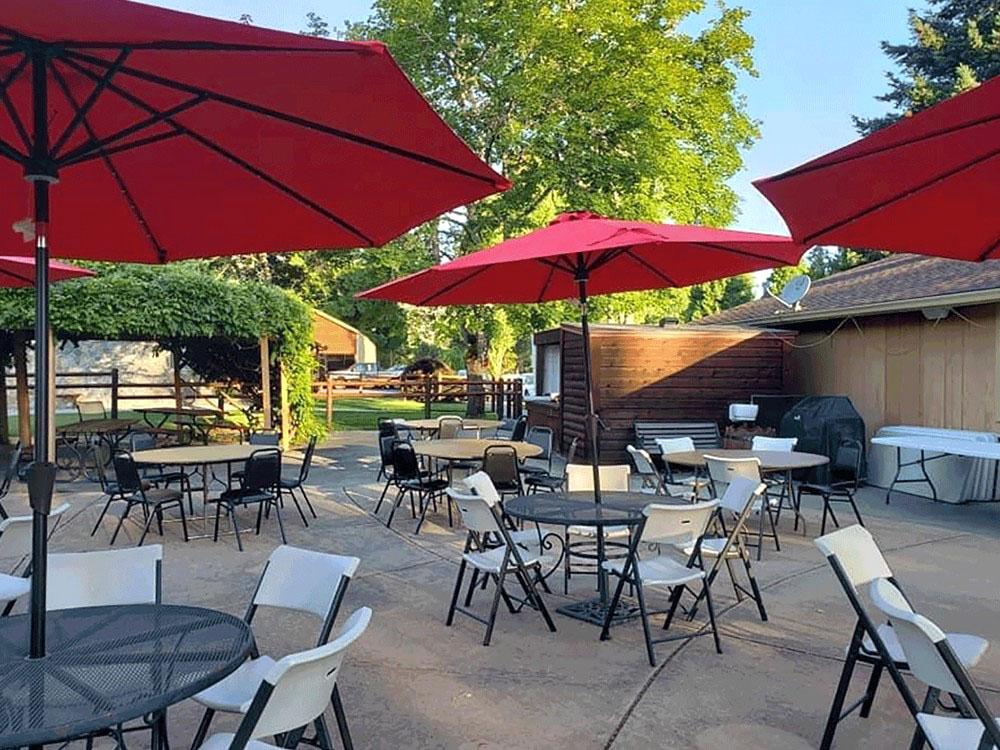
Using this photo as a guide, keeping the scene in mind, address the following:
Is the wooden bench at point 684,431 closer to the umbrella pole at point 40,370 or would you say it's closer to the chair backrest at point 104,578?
the chair backrest at point 104,578

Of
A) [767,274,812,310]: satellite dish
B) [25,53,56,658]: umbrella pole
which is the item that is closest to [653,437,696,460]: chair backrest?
[767,274,812,310]: satellite dish

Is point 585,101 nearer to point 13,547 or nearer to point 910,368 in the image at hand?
point 910,368

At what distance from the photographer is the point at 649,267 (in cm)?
563

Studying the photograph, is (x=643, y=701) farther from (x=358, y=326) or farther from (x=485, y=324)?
(x=358, y=326)

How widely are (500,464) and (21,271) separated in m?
4.03

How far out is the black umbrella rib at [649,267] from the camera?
518 centimetres

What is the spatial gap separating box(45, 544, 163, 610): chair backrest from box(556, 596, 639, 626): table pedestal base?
2466 mm

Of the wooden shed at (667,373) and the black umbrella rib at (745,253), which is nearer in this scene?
the black umbrella rib at (745,253)

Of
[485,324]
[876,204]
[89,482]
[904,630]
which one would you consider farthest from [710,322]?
[904,630]

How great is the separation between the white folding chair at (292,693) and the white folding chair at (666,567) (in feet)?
7.21

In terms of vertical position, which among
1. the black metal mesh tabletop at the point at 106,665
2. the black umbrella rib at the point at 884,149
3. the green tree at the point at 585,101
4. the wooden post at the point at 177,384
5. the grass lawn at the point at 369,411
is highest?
the green tree at the point at 585,101

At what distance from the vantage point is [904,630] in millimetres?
2246

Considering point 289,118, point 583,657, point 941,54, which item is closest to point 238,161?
point 289,118

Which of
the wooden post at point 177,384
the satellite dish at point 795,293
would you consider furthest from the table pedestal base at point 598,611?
the wooden post at point 177,384
